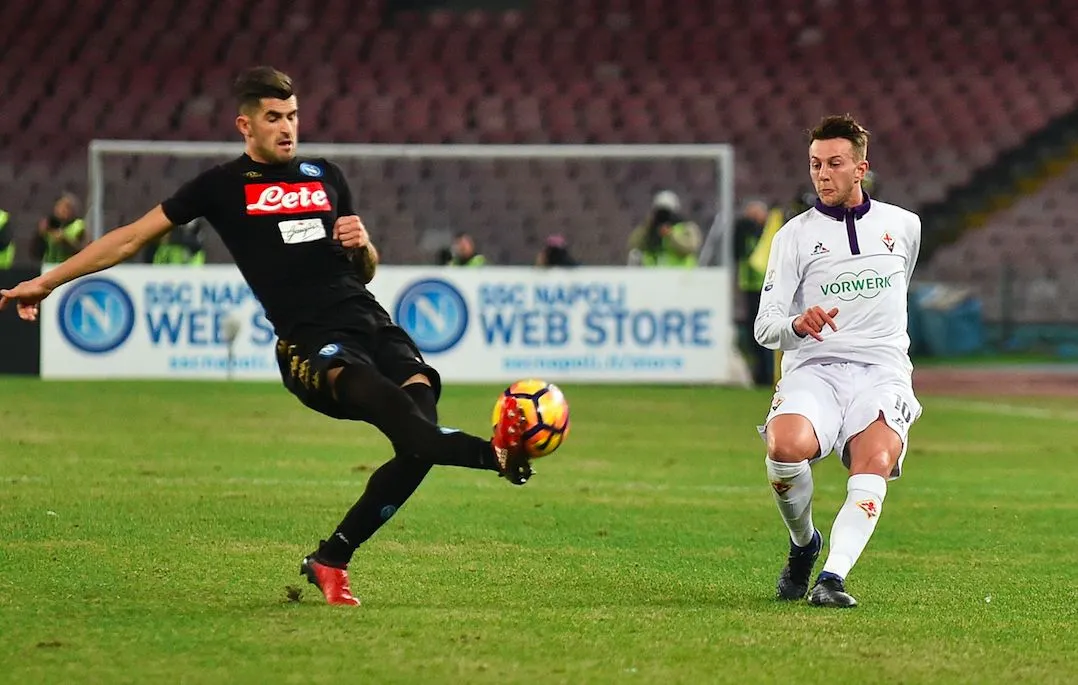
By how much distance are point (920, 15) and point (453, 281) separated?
46.0 ft

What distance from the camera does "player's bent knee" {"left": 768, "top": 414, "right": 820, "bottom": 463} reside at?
6133 mm

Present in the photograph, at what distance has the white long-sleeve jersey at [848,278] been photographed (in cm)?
643

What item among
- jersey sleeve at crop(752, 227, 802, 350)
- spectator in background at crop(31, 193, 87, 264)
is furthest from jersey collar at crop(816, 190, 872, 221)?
spectator in background at crop(31, 193, 87, 264)

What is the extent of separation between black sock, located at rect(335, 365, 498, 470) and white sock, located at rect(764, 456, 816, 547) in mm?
1308

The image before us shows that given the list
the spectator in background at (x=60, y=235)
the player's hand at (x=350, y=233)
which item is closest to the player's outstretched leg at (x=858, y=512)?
the player's hand at (x=350, y=233)

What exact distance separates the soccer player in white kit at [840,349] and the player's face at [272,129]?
5.97 feet

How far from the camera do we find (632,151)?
19.5 meters

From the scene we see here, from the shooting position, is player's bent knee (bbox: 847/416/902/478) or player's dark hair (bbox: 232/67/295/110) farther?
player's bent knee (bbox: 847/416/902/478)

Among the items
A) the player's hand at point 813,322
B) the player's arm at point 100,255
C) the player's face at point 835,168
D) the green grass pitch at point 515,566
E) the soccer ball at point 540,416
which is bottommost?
the green grass pitch at point 515,566

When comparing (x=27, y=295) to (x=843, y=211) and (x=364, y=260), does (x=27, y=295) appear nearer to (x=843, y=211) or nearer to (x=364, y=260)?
(x=364, y=260)

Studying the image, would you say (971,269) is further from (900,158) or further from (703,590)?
(703,590)

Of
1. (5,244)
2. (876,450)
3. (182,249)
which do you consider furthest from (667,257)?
(876,450)

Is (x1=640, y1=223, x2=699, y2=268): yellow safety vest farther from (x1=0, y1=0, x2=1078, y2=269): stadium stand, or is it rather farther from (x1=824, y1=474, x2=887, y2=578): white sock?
(x1=824, y1=474, x2=887, y2=578): white sock

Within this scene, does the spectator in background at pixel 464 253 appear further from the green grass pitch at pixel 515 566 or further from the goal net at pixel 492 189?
the green grass pitch at pixel 515 566
